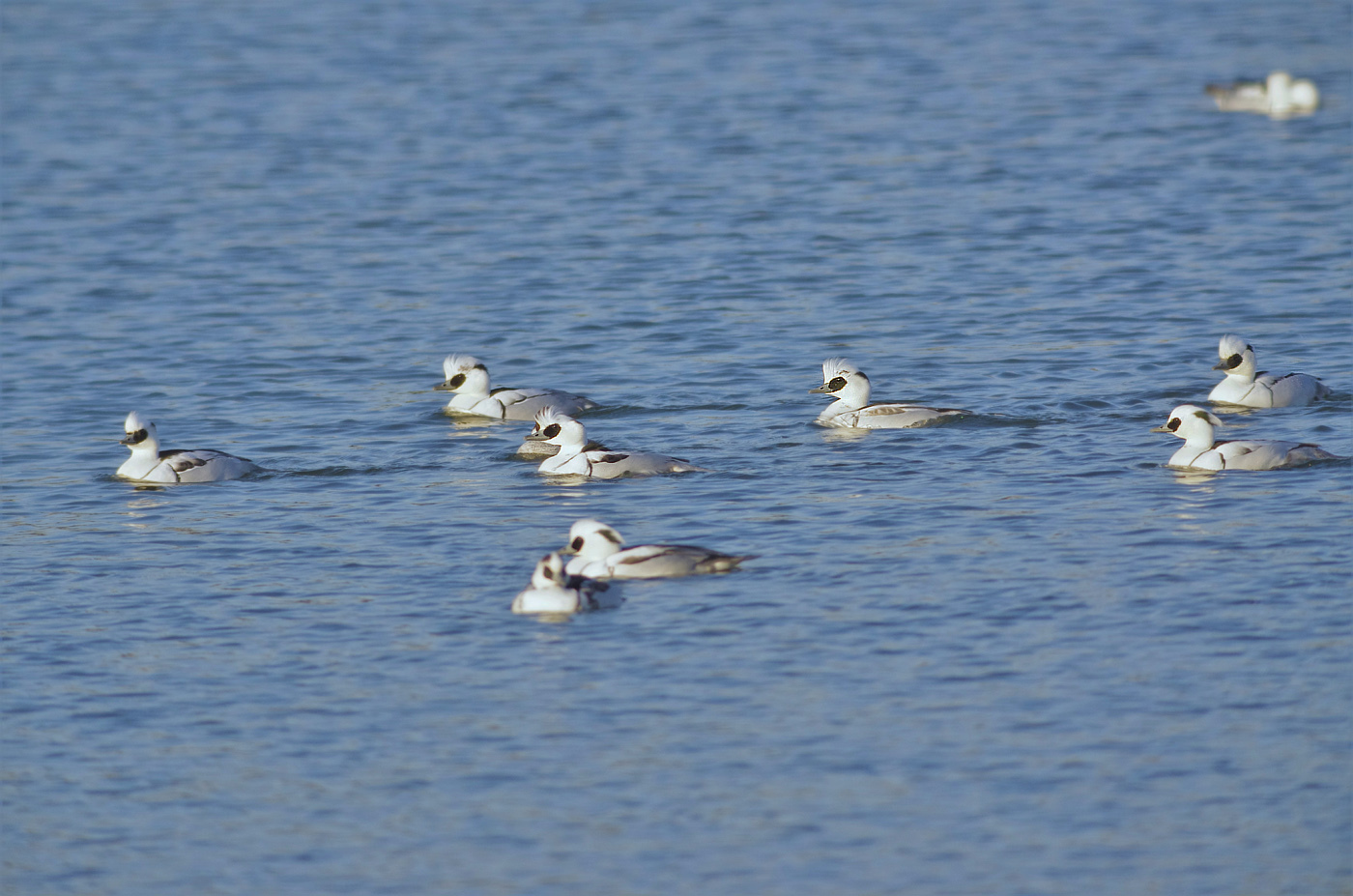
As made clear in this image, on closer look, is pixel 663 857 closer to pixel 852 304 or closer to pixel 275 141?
pixel 852 304

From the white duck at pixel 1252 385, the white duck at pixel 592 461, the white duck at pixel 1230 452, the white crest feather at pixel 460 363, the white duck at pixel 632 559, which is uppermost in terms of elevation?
the white crest feather at pixel 460 363

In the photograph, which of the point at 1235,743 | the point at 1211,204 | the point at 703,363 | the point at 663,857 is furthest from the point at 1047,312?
the point at 663,857

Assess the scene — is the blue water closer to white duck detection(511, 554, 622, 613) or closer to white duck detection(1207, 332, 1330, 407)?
white duck detection(511, 554, 622, 613)

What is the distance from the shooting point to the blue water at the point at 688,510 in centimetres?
1219

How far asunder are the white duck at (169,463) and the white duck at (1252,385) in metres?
10.7

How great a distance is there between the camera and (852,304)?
28.9 metres

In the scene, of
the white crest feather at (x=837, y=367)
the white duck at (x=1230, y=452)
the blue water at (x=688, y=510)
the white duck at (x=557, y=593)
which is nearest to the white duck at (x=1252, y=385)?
the blue water at (x=688, y=510)

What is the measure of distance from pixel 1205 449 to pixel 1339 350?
20.7 ft

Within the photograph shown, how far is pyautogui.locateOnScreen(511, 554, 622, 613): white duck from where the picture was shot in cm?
1547

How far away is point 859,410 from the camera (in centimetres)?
2164

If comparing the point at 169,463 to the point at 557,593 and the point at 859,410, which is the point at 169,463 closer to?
the point at 557,593

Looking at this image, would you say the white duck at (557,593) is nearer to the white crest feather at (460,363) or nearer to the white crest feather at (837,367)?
the white crest feather at (837,367)

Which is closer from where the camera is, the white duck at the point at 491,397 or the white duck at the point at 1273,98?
the white duck at the point at 491,397

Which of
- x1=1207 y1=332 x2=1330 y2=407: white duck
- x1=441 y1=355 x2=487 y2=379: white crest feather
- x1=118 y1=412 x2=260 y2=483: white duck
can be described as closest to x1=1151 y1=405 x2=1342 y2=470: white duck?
x1=1207 y1=332 x2=1330 y2=407: white duck
